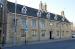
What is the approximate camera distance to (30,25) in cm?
4925

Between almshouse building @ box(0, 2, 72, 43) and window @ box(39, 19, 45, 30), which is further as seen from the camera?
window @ box(39, 19, 45, 30)

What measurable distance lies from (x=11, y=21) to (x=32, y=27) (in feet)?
27.3

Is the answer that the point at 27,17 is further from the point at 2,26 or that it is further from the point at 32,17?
the point at 2,26

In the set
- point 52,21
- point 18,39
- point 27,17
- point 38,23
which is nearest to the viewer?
point 18,39

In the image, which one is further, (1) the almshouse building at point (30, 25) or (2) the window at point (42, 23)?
(2) the window at point (42, 23)

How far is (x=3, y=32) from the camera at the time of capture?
41.1 metres

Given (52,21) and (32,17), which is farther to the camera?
(52,21)

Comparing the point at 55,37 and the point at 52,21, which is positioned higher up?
the point at 52,21

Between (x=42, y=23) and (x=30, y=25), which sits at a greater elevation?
(x=42, y=23)

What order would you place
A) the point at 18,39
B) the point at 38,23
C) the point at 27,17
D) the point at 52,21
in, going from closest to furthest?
the point at 18,39, the point at 27,17, the point at 38,23, the point at 52,21

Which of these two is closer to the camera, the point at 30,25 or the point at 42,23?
the point at 30,25

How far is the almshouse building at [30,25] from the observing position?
42938mm

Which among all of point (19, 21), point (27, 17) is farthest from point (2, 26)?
point (27, 17)

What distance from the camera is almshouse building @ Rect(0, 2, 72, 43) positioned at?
4294 cm
